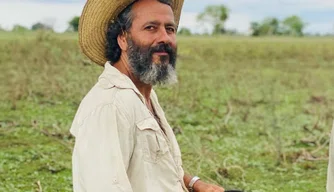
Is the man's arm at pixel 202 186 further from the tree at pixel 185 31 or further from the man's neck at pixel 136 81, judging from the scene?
the tree at pixel 185 31

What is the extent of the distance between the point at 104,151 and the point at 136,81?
409 millimetres

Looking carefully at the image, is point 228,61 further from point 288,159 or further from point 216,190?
point 216,190

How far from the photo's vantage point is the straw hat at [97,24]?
2615 mm

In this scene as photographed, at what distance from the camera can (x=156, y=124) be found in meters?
2.45

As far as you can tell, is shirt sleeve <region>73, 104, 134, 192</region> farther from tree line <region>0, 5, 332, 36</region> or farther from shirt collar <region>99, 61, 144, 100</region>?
tree line <region>0, 5, 332, 36</region>

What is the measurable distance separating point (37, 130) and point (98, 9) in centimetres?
517

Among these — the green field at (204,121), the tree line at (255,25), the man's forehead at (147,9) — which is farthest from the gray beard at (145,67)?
the tree line at (255,25)

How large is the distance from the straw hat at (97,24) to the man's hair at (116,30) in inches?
0.8

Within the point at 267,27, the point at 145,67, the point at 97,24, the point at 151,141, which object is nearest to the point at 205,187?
the point at 151,141

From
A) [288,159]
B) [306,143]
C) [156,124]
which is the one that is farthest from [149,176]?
[306,143]

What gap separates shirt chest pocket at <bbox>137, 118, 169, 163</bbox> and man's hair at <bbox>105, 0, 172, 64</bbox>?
0.38 metres

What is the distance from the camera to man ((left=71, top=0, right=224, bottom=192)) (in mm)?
2312

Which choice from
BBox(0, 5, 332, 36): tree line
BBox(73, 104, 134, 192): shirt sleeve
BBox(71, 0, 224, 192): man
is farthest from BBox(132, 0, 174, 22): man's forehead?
BBox(0, 5, 332, 36): tree line

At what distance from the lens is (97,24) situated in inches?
106
